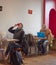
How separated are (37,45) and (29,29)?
940 mm

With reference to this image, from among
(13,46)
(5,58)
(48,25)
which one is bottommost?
(5,58)

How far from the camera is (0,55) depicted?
20.2 ft

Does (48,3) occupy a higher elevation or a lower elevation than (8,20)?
higher

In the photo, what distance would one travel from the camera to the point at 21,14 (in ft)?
24.3

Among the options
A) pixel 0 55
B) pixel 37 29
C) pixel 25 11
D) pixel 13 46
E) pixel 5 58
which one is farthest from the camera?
pixel 37 29

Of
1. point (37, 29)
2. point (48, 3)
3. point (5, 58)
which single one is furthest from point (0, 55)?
point (48, 3)

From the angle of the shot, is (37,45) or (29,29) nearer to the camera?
(37,45)

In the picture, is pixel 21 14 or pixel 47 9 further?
pixel 47 9

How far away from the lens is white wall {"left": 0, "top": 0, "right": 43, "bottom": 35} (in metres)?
6.89

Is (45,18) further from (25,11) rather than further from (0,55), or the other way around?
(0,55)

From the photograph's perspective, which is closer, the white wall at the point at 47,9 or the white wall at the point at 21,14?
the white wall at the point at 21,14

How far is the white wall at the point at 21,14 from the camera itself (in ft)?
22.6

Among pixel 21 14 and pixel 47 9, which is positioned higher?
pixel 47 9

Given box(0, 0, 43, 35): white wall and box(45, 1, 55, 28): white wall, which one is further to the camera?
box(45, 1, 55, 28): white wall
